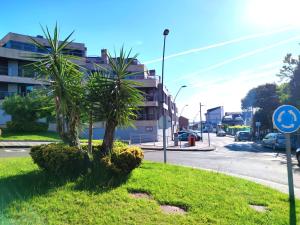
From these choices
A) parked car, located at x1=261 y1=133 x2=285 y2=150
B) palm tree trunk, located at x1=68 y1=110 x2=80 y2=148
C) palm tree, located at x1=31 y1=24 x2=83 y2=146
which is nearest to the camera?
palm tree, located at x1=31 y1=24 x2=83 y2=146

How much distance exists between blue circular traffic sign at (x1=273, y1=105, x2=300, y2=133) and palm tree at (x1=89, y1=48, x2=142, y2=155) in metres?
3.74

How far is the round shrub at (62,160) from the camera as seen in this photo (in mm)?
7223

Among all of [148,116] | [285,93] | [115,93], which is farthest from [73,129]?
[148,116]

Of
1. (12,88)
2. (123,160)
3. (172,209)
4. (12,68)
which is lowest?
(172,209)

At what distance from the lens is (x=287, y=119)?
7039mm

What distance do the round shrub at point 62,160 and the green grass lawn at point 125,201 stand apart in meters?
0.30

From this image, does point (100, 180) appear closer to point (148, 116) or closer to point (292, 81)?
point (292, 81)

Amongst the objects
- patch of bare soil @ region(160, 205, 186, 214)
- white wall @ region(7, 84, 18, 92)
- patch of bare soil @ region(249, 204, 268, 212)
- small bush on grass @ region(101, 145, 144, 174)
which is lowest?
patch of bare soil @ region(249, 204, 268, 212)

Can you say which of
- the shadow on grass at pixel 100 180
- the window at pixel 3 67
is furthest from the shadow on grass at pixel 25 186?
the window at pixel 3 67

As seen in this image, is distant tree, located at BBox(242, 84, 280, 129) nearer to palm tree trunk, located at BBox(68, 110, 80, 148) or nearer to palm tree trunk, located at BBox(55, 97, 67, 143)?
palm tree trunk, located at BBox(68, 110, 80, 148)

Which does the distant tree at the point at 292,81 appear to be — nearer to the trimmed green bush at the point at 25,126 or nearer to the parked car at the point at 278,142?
the parked car at the point at 278,142

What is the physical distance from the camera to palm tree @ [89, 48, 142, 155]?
8781mm

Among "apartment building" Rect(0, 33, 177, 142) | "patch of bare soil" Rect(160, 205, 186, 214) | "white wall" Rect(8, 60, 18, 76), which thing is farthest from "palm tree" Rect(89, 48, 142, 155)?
"white wall" Rect(8, 60, 18, 76)

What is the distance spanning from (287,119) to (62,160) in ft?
17.1
